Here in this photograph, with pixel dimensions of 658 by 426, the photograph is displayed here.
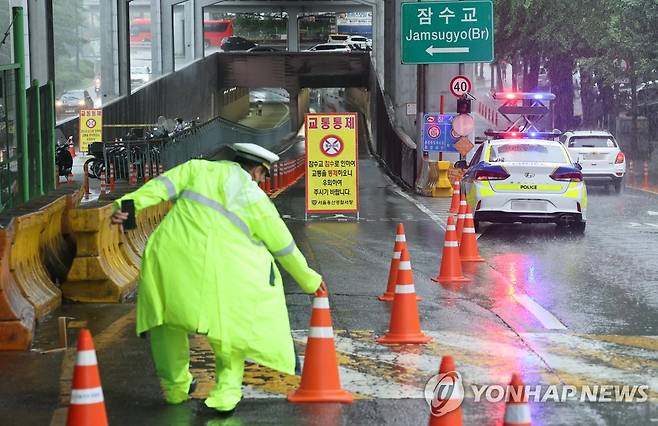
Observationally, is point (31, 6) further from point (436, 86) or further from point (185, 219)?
point (185, 219)

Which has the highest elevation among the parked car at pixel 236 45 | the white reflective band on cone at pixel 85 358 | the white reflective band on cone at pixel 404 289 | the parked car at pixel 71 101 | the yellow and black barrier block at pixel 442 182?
the parked car at pixel 236 45

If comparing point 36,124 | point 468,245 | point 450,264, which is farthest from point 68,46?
point 450,264

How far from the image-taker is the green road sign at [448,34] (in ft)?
101

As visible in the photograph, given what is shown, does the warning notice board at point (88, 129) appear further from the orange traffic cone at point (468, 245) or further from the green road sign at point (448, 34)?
the orange traffic cone at point (468, 245)

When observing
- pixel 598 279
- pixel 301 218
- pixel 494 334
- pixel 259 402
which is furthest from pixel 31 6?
pixel 259 402

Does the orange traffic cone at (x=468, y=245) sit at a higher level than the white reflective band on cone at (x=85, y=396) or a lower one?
lower

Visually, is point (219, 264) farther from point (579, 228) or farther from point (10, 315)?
point (579, 228)

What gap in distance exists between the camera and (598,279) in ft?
46.3

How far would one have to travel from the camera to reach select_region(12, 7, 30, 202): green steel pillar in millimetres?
16984

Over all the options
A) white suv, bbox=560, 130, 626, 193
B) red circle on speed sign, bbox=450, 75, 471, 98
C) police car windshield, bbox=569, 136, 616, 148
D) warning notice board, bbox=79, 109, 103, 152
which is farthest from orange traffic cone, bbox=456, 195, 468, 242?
warning notice board, bbox=79, 109, 103, 152

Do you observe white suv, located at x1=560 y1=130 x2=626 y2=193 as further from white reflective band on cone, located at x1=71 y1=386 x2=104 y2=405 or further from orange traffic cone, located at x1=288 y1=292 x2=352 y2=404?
white reflective band on cone, located at x1=71 y1=386 x2=104 y2=405

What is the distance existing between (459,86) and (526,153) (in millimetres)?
11746

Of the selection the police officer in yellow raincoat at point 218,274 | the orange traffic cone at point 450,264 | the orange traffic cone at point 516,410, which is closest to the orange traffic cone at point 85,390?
the police officer in yellow raincoat at point 218,274

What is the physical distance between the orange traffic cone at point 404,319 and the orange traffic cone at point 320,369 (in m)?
2.08
